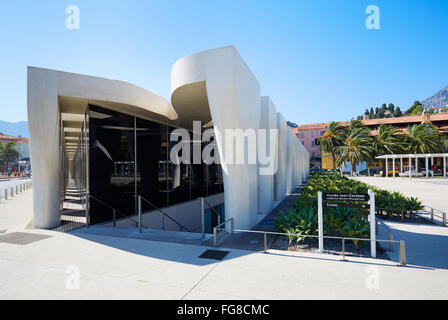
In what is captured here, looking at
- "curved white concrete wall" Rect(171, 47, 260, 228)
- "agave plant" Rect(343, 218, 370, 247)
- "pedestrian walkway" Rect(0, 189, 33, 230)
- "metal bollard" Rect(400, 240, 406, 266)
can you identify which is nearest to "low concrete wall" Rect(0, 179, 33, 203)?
"pedestrian walkway" Rect(0, 189, 33, 230)

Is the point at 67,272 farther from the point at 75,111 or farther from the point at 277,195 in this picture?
the point at 277,195

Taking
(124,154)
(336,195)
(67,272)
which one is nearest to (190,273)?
(67,272)

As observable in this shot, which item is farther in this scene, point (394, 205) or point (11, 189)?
point (11, 189)

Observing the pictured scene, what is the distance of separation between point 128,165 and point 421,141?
50.5m

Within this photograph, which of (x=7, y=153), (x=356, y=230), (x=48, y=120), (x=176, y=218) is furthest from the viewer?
(x=7, y=153)

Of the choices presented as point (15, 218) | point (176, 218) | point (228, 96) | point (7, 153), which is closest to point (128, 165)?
point (176, 218)

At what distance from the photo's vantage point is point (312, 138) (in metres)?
77.7

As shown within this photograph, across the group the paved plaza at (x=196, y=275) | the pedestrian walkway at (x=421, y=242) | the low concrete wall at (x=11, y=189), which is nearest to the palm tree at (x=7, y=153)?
the low concrete wall at (x=11, y=189)

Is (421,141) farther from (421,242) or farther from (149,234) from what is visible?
(149,234)

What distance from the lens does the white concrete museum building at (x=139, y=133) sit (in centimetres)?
888

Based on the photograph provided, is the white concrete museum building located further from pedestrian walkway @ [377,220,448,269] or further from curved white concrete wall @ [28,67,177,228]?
pedestrian walkway @ [377,220,448,269]

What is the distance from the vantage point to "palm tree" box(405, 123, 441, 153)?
44.6m
